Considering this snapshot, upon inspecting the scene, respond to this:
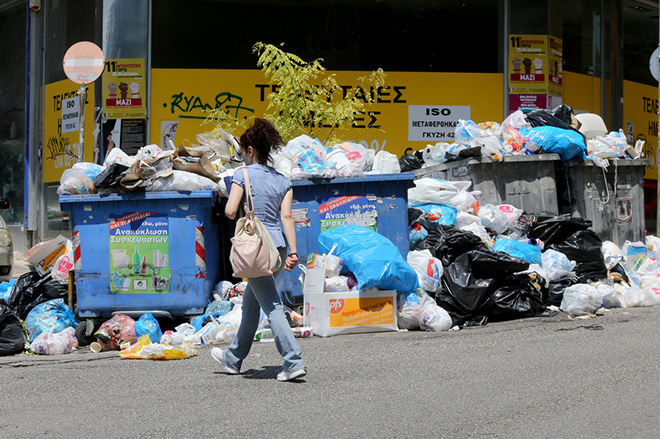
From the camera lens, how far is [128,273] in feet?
22.6

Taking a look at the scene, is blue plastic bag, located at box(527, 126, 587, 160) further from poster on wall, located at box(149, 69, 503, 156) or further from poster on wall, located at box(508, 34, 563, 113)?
poster on wall, located at box(508, 34, 563, 113)

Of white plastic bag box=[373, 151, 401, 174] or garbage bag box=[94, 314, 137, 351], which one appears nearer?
garbage bag box=[94, 314, 137, 351]

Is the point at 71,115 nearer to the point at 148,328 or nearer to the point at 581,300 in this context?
the point at 148,328

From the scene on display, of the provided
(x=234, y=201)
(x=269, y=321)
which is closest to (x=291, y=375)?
(x=269, y=321)

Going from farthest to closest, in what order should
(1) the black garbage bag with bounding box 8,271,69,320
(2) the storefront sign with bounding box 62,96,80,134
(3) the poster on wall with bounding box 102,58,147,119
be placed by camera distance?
(2) the storefront sign with bounding box 62,96,80,134 → (3) the poster on wall with bounding box 102,58,147,119 → (1) the black garbage bag with bounding box 8,271,69,320

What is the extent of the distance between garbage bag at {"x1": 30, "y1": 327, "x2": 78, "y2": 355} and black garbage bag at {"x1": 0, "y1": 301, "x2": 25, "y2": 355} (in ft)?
0.40

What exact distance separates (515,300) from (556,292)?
0.77m

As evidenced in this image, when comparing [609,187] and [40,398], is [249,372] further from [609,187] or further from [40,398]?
[609,187]

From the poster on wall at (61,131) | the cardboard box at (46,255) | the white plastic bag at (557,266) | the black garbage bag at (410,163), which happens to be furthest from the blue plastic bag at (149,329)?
the poster on wall at (61,131)

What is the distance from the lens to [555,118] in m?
9.95

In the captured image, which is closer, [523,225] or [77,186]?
[77,186]

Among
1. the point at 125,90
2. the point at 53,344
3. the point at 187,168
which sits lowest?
→ the point at 53,344

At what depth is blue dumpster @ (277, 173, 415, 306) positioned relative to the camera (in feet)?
24.2

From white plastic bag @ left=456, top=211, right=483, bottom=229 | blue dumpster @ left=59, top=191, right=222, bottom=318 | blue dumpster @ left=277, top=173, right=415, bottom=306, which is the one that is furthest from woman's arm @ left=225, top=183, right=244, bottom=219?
white plastic bag @ left=456, top=211, right=483, bottom=229
